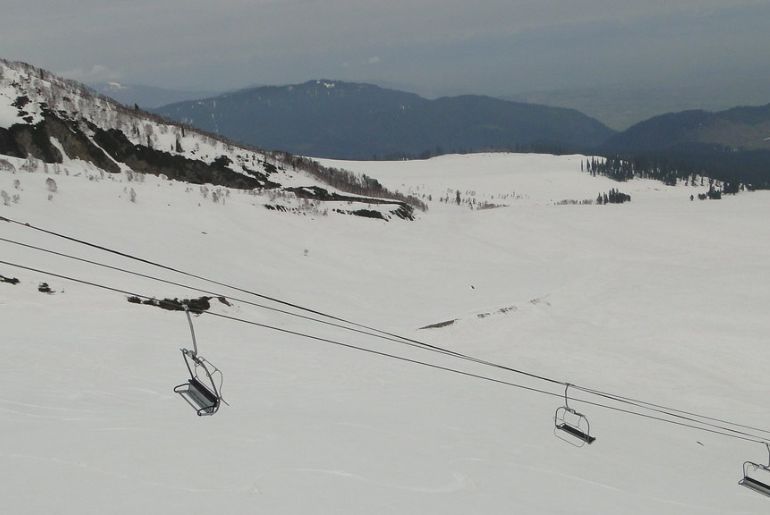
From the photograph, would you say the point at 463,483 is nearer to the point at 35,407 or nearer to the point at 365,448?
the point at 365,448

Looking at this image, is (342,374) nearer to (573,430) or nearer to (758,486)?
(573,430)

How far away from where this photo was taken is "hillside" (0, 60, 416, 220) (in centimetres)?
4575

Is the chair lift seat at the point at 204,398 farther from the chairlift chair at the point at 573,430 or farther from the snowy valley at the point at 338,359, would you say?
the chairlift chair at the point at 573,430

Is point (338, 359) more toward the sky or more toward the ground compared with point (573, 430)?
more toward the sky

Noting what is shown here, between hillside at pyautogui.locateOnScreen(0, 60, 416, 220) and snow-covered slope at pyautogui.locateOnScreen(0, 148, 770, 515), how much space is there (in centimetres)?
393

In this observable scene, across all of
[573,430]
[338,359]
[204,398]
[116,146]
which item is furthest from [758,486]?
[116,146]

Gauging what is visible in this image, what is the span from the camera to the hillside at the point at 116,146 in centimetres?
4575

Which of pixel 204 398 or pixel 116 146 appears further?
→ pixel 116 146

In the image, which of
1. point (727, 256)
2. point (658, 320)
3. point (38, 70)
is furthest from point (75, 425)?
point (38, 70)

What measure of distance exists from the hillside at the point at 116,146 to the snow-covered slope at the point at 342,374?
3.93 m

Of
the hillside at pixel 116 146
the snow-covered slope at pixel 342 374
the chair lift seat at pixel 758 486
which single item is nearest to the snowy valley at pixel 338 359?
the snow-covered slope at pixel 342 374

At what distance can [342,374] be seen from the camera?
14945 millimetres

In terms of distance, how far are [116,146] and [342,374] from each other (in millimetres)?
48650

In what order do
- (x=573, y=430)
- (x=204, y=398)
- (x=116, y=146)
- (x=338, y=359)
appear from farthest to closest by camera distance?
(x=116, y=146)
(x=338, y=359)
(x=573, y=430)
(x=204, y=398)
